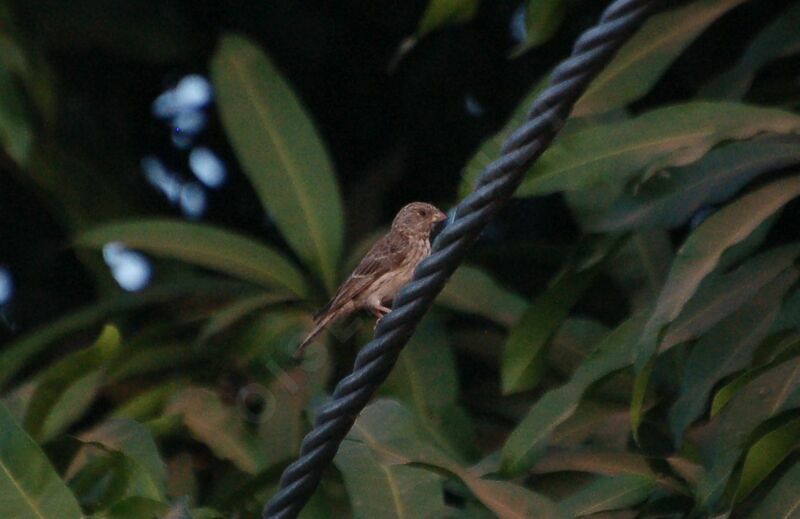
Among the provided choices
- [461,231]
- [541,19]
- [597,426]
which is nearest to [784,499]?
[597,426]

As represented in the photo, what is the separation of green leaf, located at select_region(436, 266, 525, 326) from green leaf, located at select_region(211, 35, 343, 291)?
0.42 m

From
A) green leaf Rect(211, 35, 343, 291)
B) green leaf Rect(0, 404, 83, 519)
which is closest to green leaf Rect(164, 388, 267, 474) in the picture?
green leaf Rect(211, 35, 343, 291)

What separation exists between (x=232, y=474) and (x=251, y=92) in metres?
1.29

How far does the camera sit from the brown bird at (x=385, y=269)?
544 centimetres

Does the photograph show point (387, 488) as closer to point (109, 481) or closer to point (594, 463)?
point (594, 463)

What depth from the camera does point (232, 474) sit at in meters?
5.55

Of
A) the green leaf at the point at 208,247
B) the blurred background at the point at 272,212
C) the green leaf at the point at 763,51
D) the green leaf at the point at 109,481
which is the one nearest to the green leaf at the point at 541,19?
the blurred background at the point at 272,212

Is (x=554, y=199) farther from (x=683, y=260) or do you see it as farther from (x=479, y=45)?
(x=683, y=260)

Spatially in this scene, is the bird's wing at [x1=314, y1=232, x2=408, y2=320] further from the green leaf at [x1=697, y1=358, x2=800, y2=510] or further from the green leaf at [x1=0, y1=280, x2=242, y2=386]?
the green leaf at [x1=697, y1=358, x2=800, y2=510]

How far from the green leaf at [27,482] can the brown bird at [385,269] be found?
4.39 ft

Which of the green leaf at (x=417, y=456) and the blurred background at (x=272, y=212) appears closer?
the green leaf at (x=417, y=456)

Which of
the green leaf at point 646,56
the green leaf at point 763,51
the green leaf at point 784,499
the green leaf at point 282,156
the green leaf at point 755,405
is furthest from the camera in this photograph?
the green leaf at point 282,156

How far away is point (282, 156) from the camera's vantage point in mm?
5941

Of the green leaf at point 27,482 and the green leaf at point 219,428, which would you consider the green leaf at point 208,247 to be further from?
the green leaf at point 27,482
